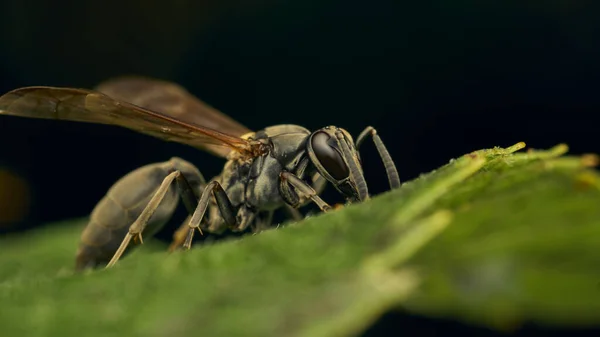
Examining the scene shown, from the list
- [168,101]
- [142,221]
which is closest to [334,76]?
[168,101]

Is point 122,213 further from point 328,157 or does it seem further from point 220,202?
point 328,157

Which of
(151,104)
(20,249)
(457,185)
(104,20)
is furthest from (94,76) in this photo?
(457,185)

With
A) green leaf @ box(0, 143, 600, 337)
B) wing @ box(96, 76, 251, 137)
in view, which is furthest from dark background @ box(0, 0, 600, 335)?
green leaf @ box(0, 143, 600, 337)

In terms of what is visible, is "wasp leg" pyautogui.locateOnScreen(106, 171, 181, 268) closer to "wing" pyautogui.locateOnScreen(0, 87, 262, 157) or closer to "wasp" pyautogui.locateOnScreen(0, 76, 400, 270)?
"wasp" pyautogui.locateOnScreen(0, 76, 400, 270)

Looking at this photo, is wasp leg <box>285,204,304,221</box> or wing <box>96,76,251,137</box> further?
wing <box>96,76,251,137</box>

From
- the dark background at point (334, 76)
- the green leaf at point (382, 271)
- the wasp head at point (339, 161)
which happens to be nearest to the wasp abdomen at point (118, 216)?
the wasp head at point (339, 161)

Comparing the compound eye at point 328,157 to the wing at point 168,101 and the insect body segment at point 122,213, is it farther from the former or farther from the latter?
the wing at point 168,101

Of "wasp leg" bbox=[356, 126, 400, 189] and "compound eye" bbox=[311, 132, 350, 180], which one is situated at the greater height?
"wasp leg" bbox=[356, 126, 400, 189]
